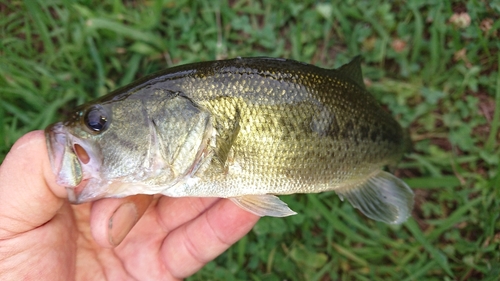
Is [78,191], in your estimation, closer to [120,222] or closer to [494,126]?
[120,222]

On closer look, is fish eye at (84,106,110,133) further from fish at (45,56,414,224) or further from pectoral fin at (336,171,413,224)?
pectoral fin at (336,171,413,224)

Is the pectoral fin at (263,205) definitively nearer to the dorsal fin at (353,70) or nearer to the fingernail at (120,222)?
the fingernail at (120,222)

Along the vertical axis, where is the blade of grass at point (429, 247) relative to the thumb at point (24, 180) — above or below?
below

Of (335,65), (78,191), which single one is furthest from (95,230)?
(335,65)

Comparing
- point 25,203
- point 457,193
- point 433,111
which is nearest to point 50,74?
point 25,203

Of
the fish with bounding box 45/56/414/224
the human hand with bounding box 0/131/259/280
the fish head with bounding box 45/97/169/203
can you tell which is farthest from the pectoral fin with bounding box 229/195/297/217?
the fish head with bounding box 45/97/169/203

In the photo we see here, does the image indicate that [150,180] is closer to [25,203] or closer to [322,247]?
[25,203]

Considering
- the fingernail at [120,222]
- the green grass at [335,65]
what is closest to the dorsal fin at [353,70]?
the green grass at [335,65]
